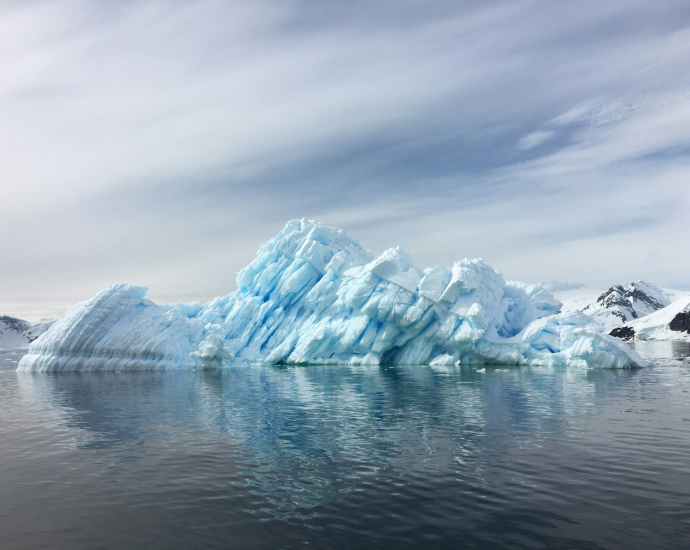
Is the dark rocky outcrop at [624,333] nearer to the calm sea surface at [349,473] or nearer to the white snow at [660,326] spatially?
the white snow at [660,326]

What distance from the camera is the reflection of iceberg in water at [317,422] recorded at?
35.2 ft

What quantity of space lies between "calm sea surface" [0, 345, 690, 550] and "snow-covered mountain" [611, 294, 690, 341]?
12847 cm

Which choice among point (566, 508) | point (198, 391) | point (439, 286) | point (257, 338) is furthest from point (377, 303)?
point (566, 508)

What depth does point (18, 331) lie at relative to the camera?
496ft

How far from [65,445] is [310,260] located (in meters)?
33.5

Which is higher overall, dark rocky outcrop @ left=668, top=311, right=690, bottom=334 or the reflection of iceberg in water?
dark rocky outcrop @ left=668, top=311, right=690, bottom=334

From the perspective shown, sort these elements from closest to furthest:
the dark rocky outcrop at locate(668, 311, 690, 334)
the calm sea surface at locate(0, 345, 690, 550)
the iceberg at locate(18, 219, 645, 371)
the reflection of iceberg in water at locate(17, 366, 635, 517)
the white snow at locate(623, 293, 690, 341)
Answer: the calm sea surface at locate(0, 345, 690, 550), the reflection of iceberg in water at locate(17, 366, 635, 517), the iceberg at locate(18, 219, 645, 371), the dark rocky outcrop at locate(668, 311, 690, 334), the white snow at locate(623, 293, 690, 341)

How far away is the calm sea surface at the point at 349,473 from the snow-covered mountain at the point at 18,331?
14198cm

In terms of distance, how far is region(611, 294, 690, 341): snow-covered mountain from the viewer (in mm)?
127938

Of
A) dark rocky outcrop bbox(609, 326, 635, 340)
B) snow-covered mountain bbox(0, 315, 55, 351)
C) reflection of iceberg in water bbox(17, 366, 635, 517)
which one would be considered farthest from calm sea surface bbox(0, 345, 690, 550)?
snow-covered mountain bbox(0, 315, 55, 351)

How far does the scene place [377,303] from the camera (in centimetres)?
4134

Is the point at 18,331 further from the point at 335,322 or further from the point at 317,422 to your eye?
the point at 317,422

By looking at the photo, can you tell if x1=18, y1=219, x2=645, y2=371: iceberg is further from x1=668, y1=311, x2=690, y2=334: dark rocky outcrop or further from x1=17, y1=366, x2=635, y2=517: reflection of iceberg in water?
x1=668, y1=311, x2=690, y2=334: dark rocky outcrop

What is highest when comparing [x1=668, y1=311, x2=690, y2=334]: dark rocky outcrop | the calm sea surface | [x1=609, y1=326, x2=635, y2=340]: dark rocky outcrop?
[x1=668, y1=311, x2=690, y2=334]: dark rocky outcrop
